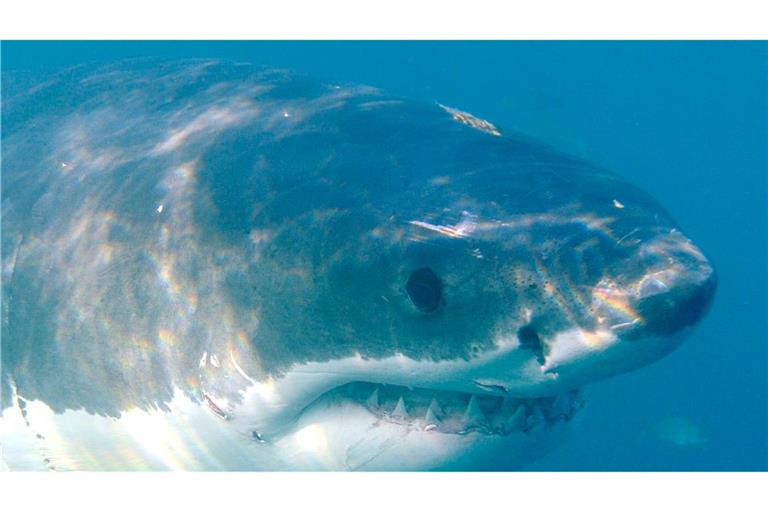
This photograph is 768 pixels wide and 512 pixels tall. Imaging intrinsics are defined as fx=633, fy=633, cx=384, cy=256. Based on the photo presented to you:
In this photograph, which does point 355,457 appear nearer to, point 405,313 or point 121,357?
point 405,313

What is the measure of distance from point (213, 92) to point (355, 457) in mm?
2281

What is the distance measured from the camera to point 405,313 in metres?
2.31

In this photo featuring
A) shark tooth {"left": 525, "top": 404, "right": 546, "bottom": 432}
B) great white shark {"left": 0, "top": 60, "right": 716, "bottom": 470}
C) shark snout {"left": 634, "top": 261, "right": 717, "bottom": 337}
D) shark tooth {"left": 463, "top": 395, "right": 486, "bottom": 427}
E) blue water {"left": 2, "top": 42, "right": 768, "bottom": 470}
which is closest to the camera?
shark snout {"left": 634, "top": 261, "right": 717, "bottom": 337}

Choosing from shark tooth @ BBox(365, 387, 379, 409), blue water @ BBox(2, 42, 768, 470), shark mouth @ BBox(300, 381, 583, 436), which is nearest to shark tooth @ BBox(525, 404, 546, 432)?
shark mouth @ BBox(300, 381, 583, 436)

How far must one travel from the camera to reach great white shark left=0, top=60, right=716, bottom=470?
2.17 metres

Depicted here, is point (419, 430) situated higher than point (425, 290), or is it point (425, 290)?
point (425, 290)

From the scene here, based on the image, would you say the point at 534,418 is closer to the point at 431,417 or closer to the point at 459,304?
the point at 431,417

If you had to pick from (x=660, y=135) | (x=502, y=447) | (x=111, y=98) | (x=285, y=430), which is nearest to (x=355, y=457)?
(x=285, y=430)

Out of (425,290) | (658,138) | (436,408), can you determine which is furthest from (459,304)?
(658,138)

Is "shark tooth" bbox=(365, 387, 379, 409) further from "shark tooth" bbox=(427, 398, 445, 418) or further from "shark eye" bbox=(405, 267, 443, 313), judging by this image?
"shark eye" bbox=(405, 267, 443, 313)

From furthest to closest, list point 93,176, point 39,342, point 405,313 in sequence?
point 93,176 < point 39,342 < point 405,313

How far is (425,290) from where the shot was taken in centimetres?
229

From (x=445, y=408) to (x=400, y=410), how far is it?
180 millimetres

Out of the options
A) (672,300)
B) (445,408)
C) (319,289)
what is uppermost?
(672,300)
